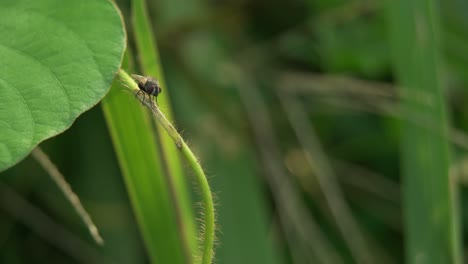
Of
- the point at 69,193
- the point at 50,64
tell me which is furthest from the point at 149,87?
the point at 69,193

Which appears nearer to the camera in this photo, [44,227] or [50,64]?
[50,64]

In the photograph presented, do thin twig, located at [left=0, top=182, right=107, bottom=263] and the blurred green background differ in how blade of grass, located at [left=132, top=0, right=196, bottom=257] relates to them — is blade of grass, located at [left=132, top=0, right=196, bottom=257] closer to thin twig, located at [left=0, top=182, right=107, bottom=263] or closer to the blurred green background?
the blurred green background

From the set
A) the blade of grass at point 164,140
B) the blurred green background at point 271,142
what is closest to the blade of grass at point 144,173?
the blade of grass at point 164,140

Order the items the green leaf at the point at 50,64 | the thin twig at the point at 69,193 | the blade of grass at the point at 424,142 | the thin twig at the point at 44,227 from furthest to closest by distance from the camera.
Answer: the thin twig at the point at 44,227 < the blade of grass at the point at 424,142 < the thin twig at the point at 69,193 < the green leaf at the point at 50,64

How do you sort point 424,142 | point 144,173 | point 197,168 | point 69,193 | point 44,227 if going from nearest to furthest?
point 197,168 < point 69,193 < point 144,173 < point 424,142 < point 44,227

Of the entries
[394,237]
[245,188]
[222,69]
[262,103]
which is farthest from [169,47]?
[394,237]

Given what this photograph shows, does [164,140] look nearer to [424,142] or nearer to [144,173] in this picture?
[144,173]

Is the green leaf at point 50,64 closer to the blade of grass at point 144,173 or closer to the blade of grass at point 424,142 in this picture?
the blade of grass at point 144,173
